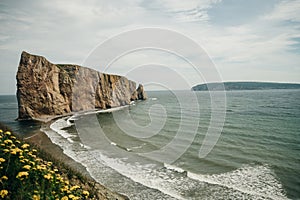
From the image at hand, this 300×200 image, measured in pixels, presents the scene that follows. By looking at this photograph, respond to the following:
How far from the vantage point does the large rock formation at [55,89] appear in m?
31.4

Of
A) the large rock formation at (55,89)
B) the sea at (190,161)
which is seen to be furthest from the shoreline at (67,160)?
the large rock formation at (55,89)

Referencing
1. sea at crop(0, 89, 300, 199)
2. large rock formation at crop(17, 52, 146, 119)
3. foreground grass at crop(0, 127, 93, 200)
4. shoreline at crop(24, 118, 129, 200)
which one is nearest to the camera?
foreground grass at crop(0, 127, 93, 200)

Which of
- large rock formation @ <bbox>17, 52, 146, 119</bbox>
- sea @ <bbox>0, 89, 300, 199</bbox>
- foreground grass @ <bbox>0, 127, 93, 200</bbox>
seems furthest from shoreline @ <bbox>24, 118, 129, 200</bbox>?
large rock formation @ <bbox>17, 52, 146, 119</bbox>

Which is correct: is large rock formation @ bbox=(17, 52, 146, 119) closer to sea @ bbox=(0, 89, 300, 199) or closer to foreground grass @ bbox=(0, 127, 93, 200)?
sea @ bbox=(0, 89, 300, 199)

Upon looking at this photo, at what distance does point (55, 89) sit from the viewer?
35406 mm

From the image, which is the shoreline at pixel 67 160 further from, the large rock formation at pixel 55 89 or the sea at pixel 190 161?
the large rock formation at pixel 55 89

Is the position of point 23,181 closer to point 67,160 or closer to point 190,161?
point 67,160

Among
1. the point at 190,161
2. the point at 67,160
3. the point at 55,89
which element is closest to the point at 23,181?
the point at 67,160

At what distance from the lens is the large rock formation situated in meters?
31.4

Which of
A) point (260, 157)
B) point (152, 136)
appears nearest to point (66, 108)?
point (152, 136)

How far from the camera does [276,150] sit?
1606 cm

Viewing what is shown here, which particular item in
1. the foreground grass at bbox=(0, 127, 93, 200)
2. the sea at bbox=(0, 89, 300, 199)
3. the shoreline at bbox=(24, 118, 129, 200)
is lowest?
the sea at bbox=(0, 89, 300, 199)

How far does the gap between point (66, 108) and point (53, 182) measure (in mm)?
34554

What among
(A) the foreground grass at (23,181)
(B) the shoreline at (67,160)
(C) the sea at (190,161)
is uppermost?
(A) the foreground grass at (23,181)
